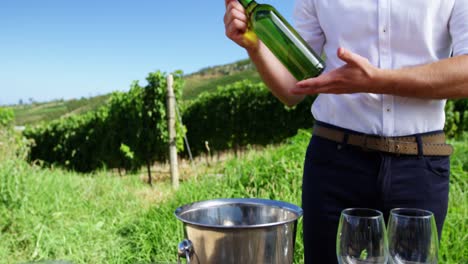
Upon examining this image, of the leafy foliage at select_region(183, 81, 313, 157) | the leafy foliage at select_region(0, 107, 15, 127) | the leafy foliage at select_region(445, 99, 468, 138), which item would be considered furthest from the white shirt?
the leafy foliage at select_region(445, 99, 468, 138)

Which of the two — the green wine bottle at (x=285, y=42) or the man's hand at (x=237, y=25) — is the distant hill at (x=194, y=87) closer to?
the man's hand at (x=237, y=25)

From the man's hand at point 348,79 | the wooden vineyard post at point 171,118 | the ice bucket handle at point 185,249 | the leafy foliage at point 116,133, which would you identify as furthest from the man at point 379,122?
the leafy foliage at point 116,133

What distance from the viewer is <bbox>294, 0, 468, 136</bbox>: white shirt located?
1.47m

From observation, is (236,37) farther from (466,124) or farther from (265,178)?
(466,124)

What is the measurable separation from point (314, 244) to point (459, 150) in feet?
18.5

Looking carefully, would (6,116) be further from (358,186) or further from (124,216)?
(358,186)

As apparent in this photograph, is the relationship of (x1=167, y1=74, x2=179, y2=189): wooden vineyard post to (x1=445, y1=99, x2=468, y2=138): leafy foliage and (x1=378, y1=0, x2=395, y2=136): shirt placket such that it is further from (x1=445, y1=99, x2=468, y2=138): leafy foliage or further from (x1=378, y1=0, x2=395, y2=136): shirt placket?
(x1=445, y1=99, x2=468, y2=138): leafy foliage

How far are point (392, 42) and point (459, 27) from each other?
0.65 ft

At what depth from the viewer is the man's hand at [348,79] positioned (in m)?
1.23

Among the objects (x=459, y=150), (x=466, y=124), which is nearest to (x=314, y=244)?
(x=459, y=150)

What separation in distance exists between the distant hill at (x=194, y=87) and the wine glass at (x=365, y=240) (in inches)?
1490

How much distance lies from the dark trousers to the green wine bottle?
387 millimetres

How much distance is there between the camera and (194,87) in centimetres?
4706

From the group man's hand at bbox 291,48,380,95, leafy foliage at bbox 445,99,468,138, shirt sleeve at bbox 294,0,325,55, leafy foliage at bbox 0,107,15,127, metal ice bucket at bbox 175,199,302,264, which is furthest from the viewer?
leafy foliage at bbox 445,99,468,138
